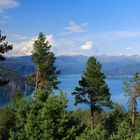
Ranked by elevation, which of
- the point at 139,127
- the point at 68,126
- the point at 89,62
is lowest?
the point at 139,127

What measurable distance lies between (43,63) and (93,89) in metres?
8.68

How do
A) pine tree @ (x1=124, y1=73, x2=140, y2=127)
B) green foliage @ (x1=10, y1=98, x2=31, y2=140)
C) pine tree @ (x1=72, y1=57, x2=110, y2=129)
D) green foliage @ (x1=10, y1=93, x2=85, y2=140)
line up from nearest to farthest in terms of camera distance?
green foliage @ (x1=10, y1=93, x2=85, y2=140)
green foliage @ (x1=10, y1=98, x2=31, y2=140)
pine tree @ (x1=72, y1=57, x2=110, y2=129)
pine tree @ (x1=124, y1=73, x2=140, y2=127)

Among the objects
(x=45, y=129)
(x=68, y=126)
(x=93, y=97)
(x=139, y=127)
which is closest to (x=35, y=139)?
(x=45, y=129)

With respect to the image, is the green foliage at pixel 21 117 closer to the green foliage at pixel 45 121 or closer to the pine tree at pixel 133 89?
the green foliage at pixel 45 121

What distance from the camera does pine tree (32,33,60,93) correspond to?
6400 centimetres

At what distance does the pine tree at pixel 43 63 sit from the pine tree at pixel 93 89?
4.32 m

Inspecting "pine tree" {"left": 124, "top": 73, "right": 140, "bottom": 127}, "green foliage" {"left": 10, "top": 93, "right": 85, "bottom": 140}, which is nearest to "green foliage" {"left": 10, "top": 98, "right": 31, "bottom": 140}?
"green foliage" {"left": 10, "top": 93, "right": 85, "bottom": 140}

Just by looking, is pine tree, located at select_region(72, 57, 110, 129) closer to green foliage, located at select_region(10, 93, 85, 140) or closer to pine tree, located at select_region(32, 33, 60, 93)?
pine tree, located at select_region(32, 33, 60, 93)

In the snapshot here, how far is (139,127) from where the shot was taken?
216 ft

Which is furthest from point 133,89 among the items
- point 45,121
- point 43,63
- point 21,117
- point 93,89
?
point 45,121

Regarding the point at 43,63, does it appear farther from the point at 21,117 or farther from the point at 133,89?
the point at 21,117

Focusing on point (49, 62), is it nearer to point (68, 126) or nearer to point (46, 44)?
point (46, 44)

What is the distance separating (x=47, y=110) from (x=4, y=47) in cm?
1325

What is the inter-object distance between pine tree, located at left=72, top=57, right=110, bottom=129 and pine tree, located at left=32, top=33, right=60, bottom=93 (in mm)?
4315
